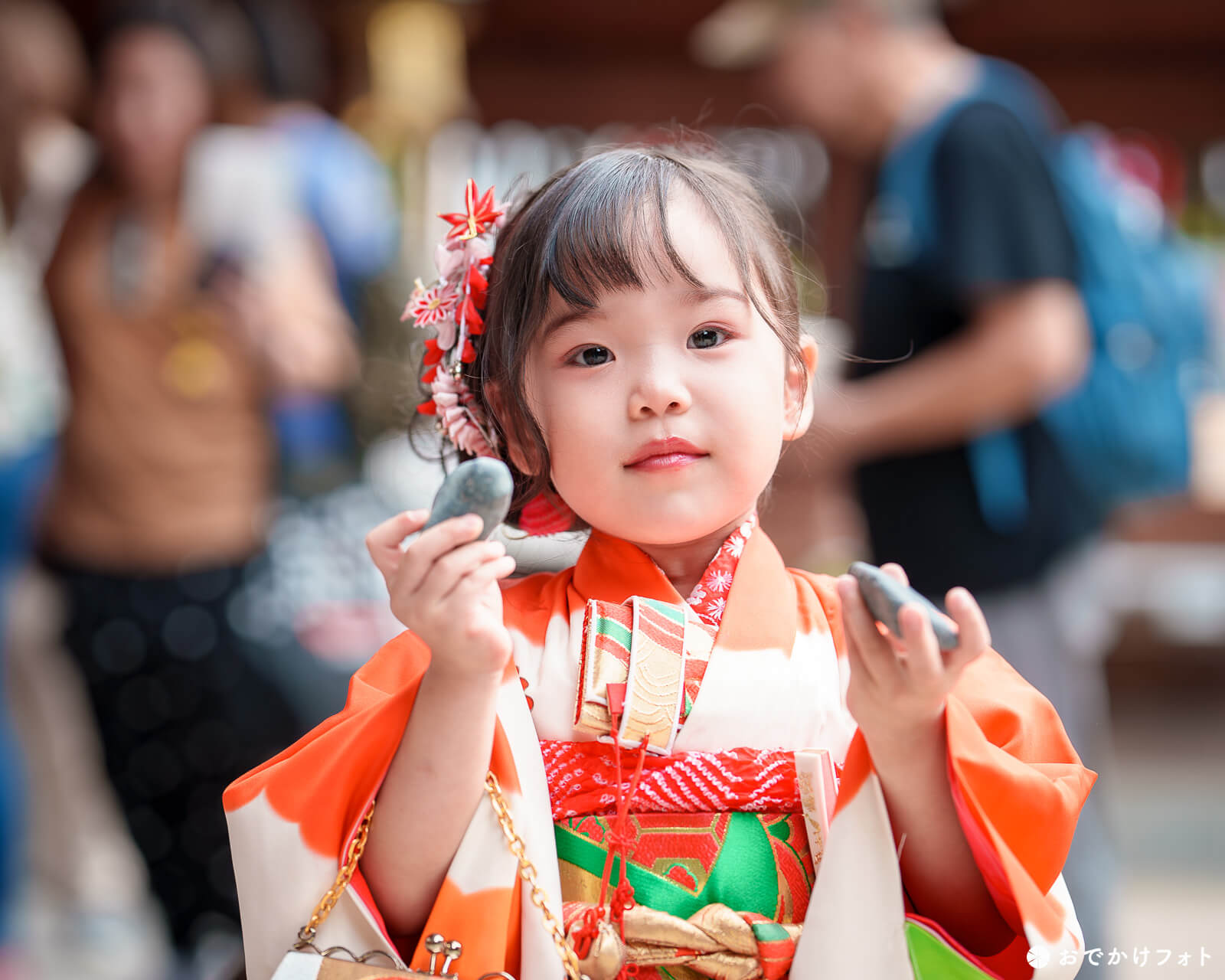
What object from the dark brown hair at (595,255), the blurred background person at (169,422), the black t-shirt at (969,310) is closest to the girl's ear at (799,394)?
the dark brown hair at (595,255)

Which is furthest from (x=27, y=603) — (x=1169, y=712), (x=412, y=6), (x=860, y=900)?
(x=1169, y=712)

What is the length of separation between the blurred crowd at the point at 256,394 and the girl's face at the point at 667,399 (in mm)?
728

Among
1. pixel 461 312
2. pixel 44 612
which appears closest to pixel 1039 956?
pixel 461 312

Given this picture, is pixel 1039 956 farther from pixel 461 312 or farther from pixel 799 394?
pixel 461 312

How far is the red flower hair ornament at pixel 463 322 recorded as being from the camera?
3.69 ft

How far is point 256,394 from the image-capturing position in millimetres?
2453

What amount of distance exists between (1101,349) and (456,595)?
143 centimetres

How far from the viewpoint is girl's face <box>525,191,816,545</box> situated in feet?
3.27

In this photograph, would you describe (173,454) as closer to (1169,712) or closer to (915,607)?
(915,607)

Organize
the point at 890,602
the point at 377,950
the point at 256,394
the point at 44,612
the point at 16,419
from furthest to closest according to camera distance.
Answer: the point at 44,612, the point at 256,394, the point at 16,419, the point at 377,950, the point at 890,602

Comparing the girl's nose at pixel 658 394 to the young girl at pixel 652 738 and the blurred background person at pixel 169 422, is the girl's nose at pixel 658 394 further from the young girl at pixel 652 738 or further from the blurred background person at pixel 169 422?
the blurred background person at pixel 169 422

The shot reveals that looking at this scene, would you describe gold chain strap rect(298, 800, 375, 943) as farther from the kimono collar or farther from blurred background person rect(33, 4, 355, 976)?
blurred background person rect(33, 4, 355, 976)

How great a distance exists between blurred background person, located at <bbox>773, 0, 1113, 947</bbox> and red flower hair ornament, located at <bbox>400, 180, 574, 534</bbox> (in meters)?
0.73

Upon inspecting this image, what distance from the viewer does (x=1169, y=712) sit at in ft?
15.0
